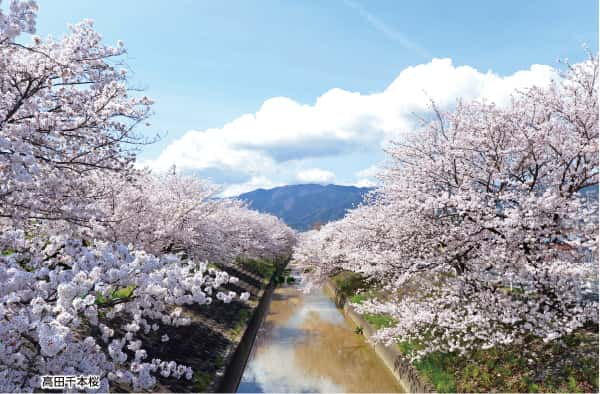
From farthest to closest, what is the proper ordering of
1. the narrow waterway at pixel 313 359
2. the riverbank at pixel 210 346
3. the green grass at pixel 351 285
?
the green grass at pixel 351 285, the narrow waterway at pixel 313 359, the riverbank at pixel 210 346

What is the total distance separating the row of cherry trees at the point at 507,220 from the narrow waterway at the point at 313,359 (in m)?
2.66

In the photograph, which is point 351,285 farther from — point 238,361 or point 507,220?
point 507,220

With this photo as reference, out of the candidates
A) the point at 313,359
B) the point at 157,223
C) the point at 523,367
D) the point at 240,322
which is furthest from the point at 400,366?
the point at 157,223

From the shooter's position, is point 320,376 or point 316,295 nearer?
point 320,376

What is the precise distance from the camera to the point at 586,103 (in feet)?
28.4

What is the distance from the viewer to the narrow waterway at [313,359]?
40.4 feet

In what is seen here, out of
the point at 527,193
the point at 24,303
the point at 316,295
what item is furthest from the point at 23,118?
the point at 316,295

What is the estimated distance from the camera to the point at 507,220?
308 inches

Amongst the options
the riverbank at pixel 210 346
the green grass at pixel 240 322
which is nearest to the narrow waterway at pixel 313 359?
the riverbank at pixel 210 346

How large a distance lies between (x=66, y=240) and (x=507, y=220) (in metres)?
8.04

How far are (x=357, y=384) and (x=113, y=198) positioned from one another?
1009 centimetres

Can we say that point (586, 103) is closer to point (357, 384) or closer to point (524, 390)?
point (524, 390)

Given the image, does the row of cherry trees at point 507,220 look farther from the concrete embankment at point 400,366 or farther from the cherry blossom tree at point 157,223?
the cherry blossom tree at point 157,223

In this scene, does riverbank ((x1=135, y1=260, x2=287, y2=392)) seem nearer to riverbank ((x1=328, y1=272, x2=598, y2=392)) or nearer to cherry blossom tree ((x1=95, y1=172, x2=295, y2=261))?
cherry blossom tree ((x1=95, y1=172, x2=295, y2=261))
